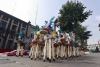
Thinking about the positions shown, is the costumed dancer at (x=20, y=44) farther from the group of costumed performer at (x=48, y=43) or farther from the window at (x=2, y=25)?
the window at (x=2, y=25)

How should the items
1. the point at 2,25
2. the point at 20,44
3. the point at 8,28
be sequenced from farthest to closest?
the point at 8,28, the point at 2,25, the point at 20,44

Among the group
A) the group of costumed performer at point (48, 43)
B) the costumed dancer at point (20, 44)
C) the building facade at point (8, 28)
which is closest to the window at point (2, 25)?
the building facade at point (8, 28)

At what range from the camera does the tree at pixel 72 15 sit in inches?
997

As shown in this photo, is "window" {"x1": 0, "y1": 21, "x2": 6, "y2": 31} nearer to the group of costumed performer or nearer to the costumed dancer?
the costumed dancer

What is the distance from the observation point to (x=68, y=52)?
1731 cm

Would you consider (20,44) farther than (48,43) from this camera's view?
Yes

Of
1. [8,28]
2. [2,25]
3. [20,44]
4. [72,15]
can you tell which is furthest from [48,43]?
[8,28]

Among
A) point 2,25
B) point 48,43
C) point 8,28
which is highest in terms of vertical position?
point 2,25

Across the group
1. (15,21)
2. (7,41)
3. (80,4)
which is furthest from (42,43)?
(15,21)

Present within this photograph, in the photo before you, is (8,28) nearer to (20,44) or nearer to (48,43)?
(20,44)

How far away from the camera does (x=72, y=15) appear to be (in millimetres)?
25484

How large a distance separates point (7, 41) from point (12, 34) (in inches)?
118

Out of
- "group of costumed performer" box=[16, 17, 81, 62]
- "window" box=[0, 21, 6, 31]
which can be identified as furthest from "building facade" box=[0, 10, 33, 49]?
"group of costumed performer" box=[16, 17, 81, 62]

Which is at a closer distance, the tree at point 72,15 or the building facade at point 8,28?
the tree at point 72,15
